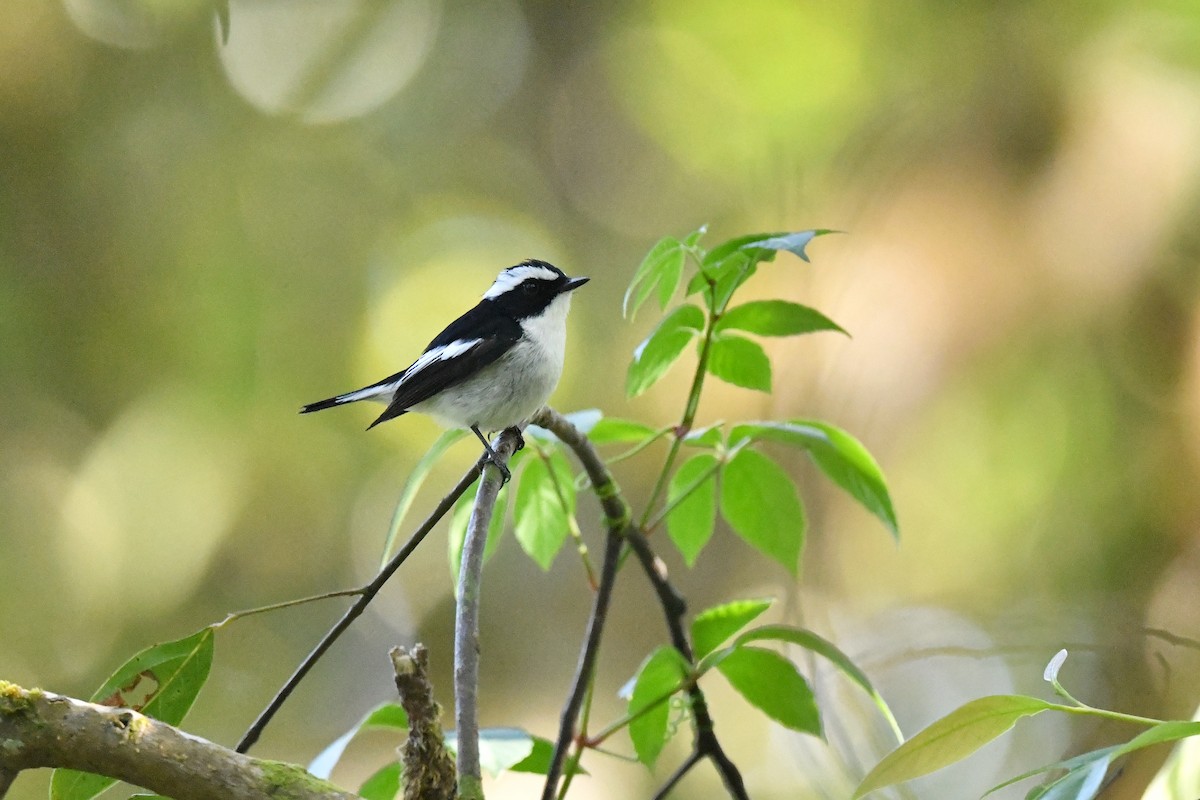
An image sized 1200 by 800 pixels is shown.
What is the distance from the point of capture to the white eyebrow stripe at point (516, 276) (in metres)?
2.21

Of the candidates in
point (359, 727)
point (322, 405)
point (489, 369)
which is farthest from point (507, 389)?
A: point (359, 727)

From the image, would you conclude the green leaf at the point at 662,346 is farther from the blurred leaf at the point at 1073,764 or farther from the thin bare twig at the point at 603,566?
the blurred leaf at the point at 1073,764

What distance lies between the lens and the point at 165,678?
2.92 feet

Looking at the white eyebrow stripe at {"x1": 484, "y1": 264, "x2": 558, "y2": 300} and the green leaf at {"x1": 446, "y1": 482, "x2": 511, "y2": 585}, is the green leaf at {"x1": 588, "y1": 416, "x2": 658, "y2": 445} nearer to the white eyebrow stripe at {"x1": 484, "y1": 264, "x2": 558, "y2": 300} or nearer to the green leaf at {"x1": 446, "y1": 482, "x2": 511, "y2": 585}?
the green leaf at {"x1": 446, "y1": 482, "x2": 511, "y2": 585}

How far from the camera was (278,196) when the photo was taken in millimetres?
4320

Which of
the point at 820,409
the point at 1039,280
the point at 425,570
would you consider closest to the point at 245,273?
the point at 425,570

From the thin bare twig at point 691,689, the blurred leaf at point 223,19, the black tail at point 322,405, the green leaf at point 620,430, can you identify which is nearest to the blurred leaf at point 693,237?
the green leaf at point 620,430

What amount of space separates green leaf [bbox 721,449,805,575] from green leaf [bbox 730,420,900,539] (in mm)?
55

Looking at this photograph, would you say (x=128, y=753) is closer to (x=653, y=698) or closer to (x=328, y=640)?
(x=328, y=640)

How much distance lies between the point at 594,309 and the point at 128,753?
3.43m

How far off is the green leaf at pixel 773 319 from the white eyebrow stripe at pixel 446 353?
96 centimetres

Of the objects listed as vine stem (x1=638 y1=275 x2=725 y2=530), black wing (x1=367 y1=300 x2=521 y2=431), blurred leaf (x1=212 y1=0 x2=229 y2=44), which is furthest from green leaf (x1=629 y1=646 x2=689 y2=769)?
blurred leaf (x1=212 y1=0 x2=229 y2=44)

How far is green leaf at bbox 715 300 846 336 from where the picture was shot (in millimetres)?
1066

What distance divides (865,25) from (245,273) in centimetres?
253
